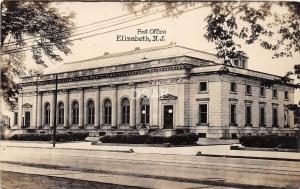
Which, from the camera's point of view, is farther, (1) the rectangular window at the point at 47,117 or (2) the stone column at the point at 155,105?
(1) the rectangular window at the point at 47,117

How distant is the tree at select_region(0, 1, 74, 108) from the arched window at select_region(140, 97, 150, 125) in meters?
3.61

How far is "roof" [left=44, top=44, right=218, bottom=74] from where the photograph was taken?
15.4 metres

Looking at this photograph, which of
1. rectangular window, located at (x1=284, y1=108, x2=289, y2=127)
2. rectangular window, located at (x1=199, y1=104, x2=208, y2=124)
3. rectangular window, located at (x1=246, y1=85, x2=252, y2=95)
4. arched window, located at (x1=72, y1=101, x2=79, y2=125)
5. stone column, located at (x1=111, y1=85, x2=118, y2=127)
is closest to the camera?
rectangular window, located at (x1=284, y1=108, x2=289, y2=127)

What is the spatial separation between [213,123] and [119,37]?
470 centimetres

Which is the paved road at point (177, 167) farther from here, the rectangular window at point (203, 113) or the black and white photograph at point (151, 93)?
the rectangular window at point (203, 113)

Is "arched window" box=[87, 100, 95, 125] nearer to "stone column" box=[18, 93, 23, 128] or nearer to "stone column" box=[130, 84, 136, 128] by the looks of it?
"stone column" box=[130, 84, 136, 128]

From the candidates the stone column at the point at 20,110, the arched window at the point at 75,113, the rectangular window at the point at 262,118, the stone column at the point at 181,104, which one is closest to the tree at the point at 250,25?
the rectangular window at the point at 262,118

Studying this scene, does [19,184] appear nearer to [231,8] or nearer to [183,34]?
[183,34]

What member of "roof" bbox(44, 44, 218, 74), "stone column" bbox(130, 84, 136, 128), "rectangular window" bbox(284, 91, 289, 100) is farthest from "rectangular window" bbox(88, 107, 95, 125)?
"rectangular window" bbox(284, 91, 289, 100)

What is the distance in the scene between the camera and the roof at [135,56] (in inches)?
607

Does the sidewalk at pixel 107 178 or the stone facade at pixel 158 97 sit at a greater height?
the stone facade at pixel 158 97

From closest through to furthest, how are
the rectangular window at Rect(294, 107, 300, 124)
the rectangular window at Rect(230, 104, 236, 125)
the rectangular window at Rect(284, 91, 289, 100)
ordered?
the rectangular window at Rect(294, 107, 300, 124) → the rectangular window at Rect(284, 91, 289, 100) → the rectangular window at Rect(230, 104, 236, 125)

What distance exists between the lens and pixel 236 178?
46.1 ft

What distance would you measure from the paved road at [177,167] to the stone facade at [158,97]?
3.44ft
